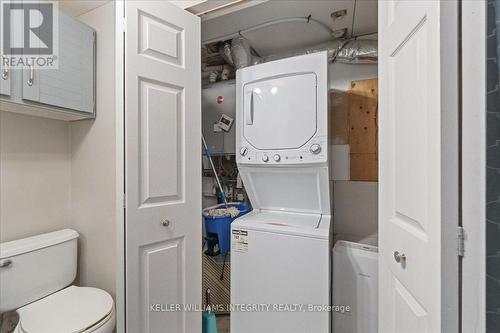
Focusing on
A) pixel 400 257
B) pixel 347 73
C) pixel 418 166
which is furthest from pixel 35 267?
pixel 347 73

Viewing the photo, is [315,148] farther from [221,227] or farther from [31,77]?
[31,77]

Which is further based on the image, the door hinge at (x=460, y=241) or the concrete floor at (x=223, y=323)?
the concrete floor at (x=223, y=323)

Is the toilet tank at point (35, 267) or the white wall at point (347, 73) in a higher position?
the white wall at point (347, 73)

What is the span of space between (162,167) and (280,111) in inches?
34.4

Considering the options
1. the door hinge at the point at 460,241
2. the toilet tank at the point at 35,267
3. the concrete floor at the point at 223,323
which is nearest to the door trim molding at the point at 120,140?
the toilet tank at the point at 35,267

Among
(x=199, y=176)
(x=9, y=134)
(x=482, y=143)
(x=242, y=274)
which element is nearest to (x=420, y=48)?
(x=482, y=143)

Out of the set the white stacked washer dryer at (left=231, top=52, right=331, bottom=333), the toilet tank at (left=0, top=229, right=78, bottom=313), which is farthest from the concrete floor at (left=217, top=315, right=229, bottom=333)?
the toilet tank at (left=0, top=229, right=78, bottom=313)

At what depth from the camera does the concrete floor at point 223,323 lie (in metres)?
2.05

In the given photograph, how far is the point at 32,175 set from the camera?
5.51 feet

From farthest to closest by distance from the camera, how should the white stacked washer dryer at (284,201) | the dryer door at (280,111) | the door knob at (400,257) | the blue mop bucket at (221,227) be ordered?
the blue mop bucket at (221,227) < the dryer door at (280,111) < the white stacked washer dryer at (284,201) < the door knob at (400,257)

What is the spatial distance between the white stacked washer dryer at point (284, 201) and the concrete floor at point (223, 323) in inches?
14.4

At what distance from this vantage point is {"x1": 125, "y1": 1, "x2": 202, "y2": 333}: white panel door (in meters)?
1.37

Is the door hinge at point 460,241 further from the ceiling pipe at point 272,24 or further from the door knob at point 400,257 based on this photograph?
the ceiling pipe at point 272,24

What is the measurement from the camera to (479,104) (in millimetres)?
694
